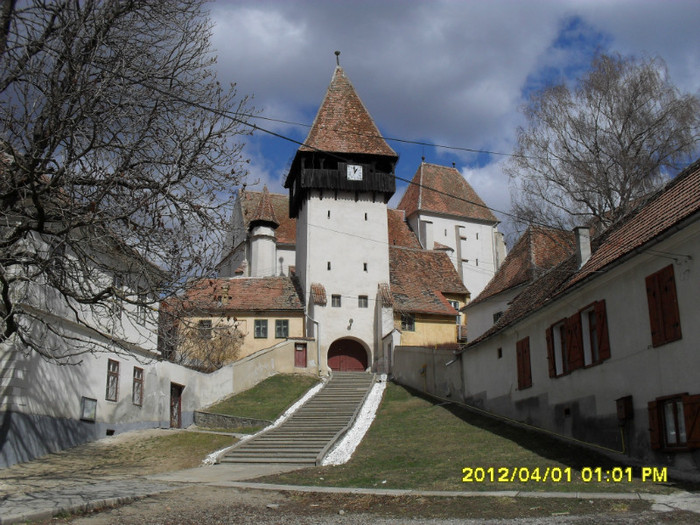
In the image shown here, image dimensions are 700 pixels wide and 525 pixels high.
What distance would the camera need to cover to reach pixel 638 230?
17.0 m

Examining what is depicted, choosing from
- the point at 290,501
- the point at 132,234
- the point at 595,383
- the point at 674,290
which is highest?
the point at 132,234

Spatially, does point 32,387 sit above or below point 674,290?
below

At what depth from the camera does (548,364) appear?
1986 centimetres

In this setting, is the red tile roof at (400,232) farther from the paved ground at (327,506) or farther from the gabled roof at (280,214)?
the paved ground at (327,506)

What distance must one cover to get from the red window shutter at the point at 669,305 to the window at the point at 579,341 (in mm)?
2457

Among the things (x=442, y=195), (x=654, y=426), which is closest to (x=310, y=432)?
(x=654, y=426)

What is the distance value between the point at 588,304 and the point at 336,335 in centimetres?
2596

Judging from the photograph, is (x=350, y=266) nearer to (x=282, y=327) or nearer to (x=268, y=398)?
(x=282, y=327)

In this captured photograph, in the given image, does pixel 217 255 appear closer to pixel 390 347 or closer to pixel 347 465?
pixel 347 465

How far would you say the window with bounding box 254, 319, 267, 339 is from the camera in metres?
42.2

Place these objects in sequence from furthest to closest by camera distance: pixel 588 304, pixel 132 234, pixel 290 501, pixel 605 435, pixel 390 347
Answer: pixel 390 347 → pixel 588 304 → pixel 605 435 → pixel 290 501 → pixel 132 234

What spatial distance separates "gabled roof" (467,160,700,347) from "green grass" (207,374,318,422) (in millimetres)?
11443

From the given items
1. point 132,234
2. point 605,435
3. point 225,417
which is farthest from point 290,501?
point 225,417

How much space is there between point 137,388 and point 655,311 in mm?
18894
